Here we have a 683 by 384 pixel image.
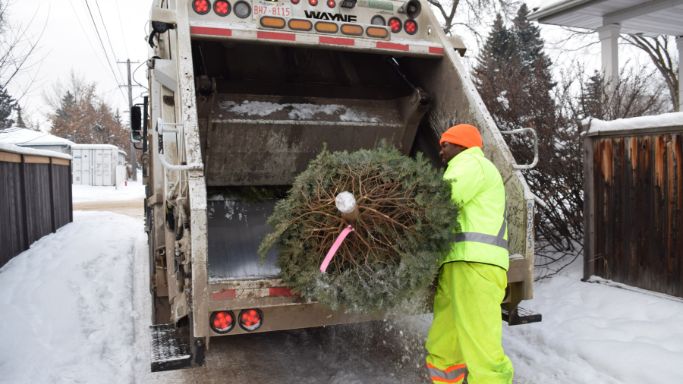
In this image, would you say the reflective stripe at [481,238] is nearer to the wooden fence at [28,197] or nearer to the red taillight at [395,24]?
the red taillight at [395,24]

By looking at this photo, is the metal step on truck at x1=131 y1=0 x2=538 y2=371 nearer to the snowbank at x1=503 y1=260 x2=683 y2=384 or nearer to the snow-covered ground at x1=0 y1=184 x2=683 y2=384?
the snow-covered ground at x1=0 y1=184 x2=683 y2=384

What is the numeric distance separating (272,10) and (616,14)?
Result: 270 inches

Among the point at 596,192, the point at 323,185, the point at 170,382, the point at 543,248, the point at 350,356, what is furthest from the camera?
the point at 543,248

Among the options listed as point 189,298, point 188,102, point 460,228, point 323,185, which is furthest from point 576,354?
point 188,102

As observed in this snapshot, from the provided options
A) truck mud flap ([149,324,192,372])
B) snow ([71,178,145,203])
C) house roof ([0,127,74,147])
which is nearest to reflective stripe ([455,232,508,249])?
truck mud flap ([149,324,192,372])

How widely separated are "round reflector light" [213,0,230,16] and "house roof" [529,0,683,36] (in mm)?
6246

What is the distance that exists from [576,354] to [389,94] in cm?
236

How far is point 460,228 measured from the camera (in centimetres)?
282

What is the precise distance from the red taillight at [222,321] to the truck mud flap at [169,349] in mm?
212

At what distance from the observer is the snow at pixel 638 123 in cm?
412

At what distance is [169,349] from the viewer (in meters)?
2.84

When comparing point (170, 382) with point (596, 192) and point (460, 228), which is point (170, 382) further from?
point (596, 192)

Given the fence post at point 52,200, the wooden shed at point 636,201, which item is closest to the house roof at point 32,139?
the fence post at point 52,200

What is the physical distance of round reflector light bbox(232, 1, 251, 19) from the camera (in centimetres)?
352
